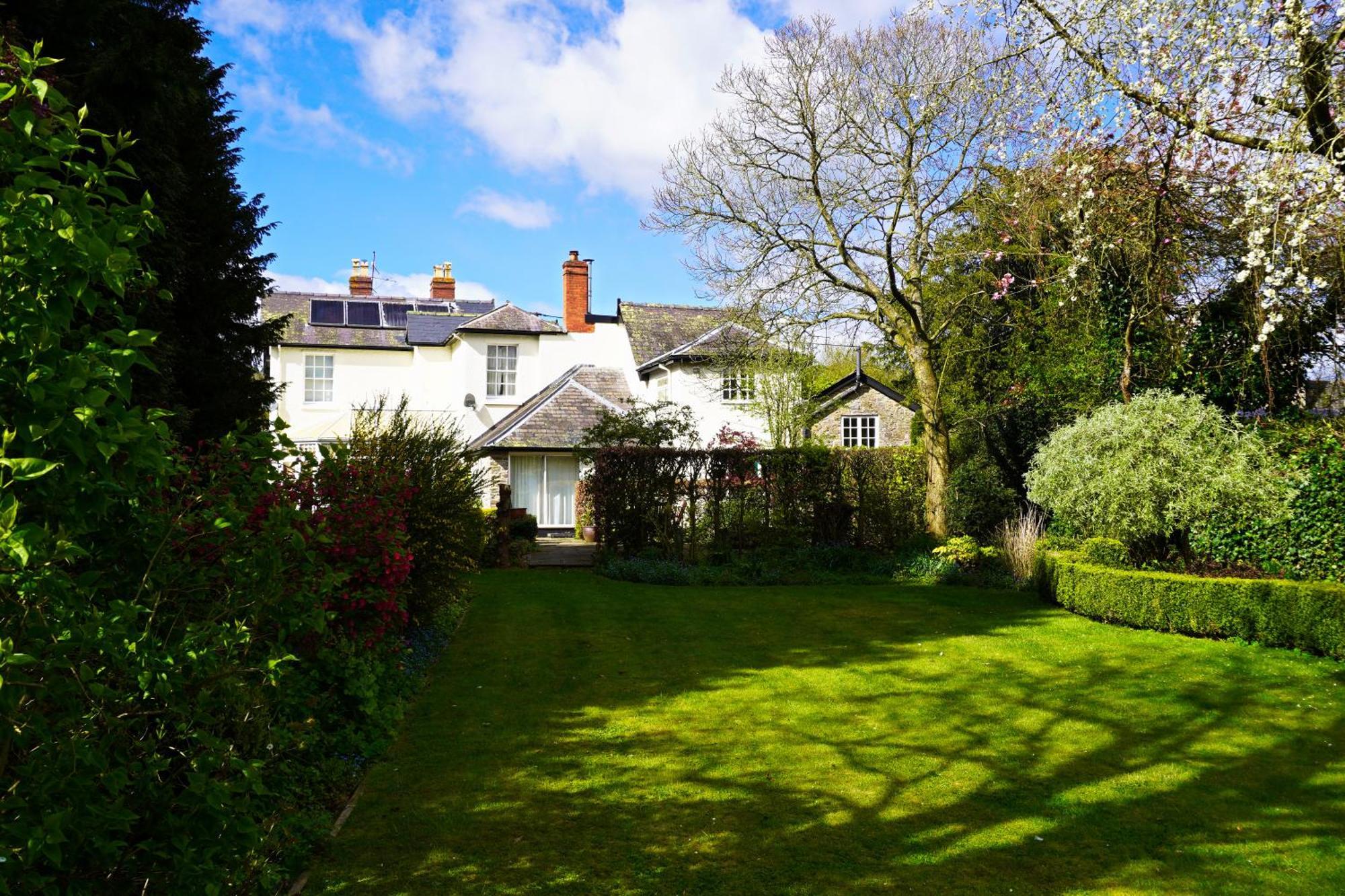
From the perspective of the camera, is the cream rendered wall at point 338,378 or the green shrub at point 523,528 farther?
the cream rendered wall at point 338,378

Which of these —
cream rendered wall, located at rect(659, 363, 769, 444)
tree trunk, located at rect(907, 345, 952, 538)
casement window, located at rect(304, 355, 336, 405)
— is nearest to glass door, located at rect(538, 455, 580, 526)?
cream rendered wall, located at rect(659, 363, 769, 444)

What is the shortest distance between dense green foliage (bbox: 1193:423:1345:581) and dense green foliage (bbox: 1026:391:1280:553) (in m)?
0.24

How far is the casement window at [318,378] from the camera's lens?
36688mm

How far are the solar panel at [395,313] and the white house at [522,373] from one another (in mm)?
51

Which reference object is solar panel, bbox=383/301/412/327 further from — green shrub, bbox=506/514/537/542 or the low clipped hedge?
the low clipped hedge

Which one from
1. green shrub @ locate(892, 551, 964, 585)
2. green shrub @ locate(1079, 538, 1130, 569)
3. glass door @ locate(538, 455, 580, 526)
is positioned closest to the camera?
green shrub @ locate(1079, 538, 1130, 569)

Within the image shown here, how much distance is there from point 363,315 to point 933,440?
28103 millimetres

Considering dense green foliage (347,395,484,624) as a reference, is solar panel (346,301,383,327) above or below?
above

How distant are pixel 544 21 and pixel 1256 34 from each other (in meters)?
8.55

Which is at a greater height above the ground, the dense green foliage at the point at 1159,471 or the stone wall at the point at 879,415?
the stone wall at the point at 879,415

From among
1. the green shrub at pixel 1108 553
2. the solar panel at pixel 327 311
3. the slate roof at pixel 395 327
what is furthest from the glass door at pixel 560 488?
the green shrub at pixel 1108 553

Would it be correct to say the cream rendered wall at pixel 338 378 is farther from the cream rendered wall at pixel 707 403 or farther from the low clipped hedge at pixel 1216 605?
the low clipped hedge at pixel 1216 605

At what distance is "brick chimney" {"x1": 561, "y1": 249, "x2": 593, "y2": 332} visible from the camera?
3694 centimetres

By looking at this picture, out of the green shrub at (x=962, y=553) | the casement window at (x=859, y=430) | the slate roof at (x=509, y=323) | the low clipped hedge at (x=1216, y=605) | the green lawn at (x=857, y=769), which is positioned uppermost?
the slate roof at (x=509, y=323)
